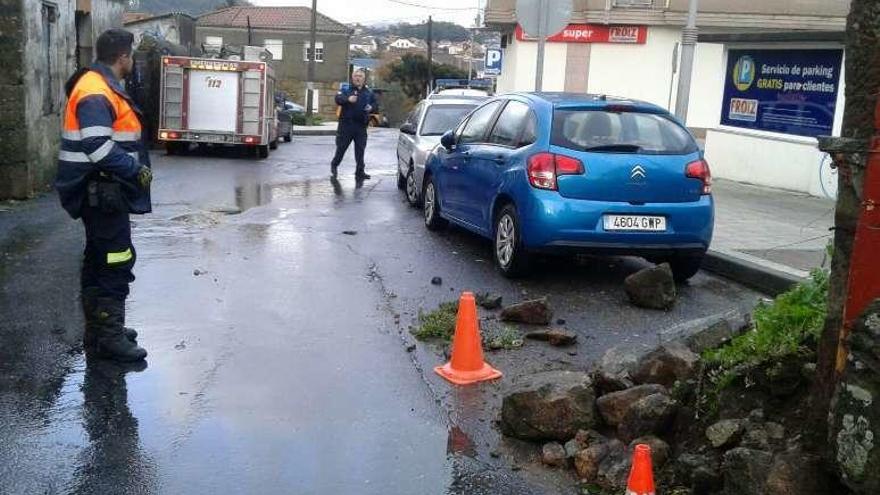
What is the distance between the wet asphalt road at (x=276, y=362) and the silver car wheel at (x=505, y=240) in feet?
0.71

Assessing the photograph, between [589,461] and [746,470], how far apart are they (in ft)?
2.96

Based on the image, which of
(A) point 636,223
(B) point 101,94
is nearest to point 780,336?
(A) point 636,223

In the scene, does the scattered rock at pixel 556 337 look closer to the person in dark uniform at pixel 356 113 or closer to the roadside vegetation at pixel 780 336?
the roadside vegetation at pixel 780 336

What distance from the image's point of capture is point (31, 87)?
13141 millimetres

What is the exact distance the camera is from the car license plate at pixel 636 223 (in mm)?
7988

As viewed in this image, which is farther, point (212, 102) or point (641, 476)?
point (212, 102)

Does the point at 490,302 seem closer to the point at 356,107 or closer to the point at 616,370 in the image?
the point at 616,370

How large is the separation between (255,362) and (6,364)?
1.50 meters

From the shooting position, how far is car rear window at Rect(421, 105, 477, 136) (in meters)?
14.4

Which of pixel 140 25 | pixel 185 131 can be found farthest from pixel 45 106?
pixel 140 25

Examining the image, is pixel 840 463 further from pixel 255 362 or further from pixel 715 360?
pixel 255 362

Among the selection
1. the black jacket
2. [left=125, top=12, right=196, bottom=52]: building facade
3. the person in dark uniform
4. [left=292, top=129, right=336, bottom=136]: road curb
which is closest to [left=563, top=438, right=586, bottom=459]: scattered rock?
the person in dark uniform

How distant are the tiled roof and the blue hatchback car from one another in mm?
73280

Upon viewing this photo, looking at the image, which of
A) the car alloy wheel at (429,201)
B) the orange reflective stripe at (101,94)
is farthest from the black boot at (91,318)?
the car alloy wheel at (429,201)
